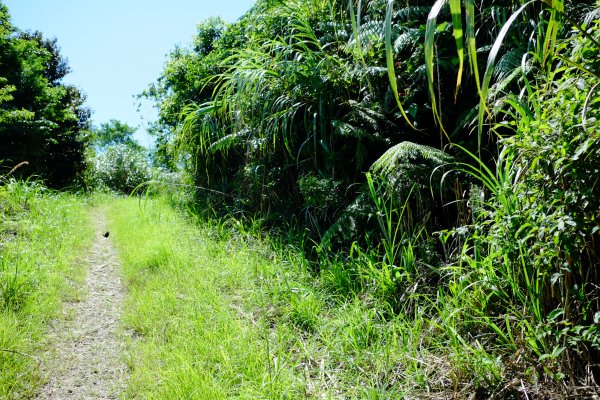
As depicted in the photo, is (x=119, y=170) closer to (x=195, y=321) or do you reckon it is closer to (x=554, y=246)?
(x=195, y=321)

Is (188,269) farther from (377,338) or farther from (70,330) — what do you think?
(377,338)

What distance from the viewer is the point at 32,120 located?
38.4 feet

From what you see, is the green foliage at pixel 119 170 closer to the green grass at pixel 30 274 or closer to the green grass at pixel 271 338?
the green grass at pixel 30 274

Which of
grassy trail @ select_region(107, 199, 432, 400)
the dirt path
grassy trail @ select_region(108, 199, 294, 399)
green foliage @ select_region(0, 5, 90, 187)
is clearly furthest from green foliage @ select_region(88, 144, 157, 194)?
grassy trail @ select_region(107, 199, 432, 400)

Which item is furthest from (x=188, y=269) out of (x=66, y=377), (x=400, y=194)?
(x=400, y=194)

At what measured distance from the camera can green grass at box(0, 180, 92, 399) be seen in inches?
A: 118

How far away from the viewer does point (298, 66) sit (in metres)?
4.48

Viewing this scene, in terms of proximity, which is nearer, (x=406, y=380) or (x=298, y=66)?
(x=406, y=380)

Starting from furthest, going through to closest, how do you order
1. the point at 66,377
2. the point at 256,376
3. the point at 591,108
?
the point at 66,377
the point at 256,376
the point at 591,108

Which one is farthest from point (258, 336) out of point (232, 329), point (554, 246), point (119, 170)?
point (119, 170)

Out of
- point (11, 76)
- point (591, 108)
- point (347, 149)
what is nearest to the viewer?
point (591, 108)

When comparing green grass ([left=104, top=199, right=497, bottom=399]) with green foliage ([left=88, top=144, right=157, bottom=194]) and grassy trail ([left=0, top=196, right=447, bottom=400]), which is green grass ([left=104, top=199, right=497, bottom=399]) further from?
green foliage ([left=88, top=144, right=157, bottom=194])

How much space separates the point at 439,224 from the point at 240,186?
8.86ft

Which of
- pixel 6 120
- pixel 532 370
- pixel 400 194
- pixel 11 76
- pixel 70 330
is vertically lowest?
pixel 70 330
